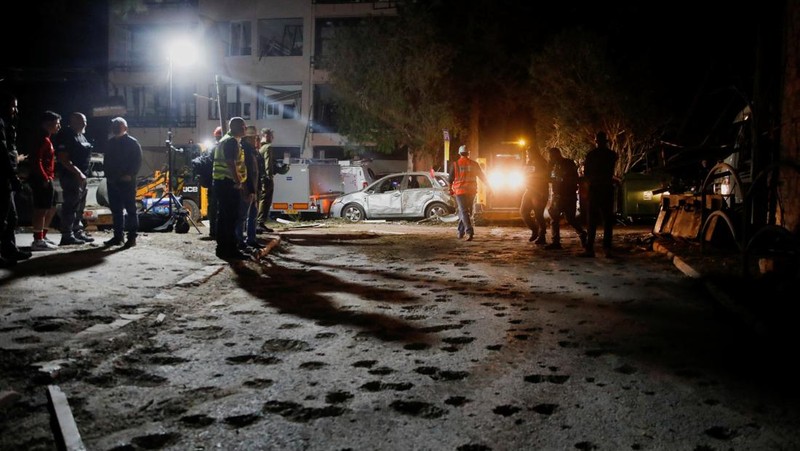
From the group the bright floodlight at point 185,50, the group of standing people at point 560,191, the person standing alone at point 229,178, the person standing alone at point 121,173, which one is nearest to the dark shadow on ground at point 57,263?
the person standing alone at point 121,173

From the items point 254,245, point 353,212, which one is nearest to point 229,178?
point 254,245

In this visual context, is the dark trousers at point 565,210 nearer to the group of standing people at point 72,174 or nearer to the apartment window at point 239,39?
the group of standing people at point 72,174

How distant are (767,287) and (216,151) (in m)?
6.71

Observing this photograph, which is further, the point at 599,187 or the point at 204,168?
the point at 204,168

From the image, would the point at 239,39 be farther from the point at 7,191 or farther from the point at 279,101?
the point at 7,191

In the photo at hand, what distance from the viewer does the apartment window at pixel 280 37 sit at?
3553 centimetres

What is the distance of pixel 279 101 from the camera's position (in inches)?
1414

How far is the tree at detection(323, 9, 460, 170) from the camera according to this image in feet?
90.1

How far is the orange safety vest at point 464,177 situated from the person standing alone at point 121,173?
5822 millimetres

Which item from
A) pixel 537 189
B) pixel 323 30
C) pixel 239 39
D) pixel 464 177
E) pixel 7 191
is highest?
pixel 323 30

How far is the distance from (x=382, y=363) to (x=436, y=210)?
52.7ft

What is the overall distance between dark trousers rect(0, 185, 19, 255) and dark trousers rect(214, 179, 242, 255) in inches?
92.2

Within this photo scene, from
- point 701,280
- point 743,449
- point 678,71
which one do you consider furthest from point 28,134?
point 678,71

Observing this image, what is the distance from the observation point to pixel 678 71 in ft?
75.1
